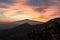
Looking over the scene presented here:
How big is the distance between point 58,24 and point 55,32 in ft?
39.2

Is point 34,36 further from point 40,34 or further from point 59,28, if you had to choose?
point 59,28

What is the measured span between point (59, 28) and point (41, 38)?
13.5 metres

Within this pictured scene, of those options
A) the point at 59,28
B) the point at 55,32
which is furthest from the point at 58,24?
the point at 55,32

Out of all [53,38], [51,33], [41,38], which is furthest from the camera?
[41,38]

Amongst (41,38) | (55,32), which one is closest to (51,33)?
(55,32)

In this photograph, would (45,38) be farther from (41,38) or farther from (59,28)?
(59,28)

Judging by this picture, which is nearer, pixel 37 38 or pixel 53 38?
pixel 53 38

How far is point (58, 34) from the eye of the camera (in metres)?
108

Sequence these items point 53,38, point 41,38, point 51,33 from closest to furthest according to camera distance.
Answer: point 53,38, point 51,33, point 41,38

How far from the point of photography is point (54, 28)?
113 meters

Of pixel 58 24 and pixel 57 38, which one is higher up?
pixel 58 24

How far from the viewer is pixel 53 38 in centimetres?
10238

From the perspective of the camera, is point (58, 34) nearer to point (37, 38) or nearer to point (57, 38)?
point (57, 38)

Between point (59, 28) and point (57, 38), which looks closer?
point (57, 38)
